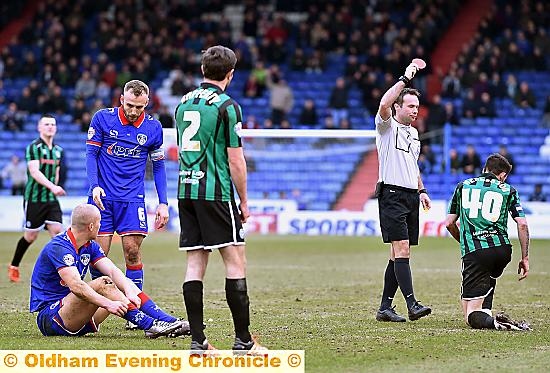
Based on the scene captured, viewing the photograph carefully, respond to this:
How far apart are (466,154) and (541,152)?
296cm

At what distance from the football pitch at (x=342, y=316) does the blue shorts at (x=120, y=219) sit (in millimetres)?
898

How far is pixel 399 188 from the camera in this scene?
10.3m

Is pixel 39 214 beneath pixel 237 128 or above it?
beneath

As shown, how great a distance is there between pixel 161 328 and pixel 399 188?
308 centimetres

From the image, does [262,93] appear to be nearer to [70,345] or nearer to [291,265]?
[291,265]

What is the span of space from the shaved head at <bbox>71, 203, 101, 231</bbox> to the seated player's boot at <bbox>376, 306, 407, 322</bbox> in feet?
10.4

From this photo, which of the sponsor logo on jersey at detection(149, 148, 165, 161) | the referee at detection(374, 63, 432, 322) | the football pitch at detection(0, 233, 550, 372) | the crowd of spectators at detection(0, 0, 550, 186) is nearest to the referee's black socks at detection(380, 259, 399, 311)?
the referee at detection(374, 63, 432, 322)

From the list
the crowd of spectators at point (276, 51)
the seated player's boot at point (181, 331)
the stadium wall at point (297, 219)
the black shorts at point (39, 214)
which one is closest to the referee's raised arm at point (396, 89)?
the seated player's boot at point (181, 331)

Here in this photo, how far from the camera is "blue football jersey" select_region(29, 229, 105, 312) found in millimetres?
8305

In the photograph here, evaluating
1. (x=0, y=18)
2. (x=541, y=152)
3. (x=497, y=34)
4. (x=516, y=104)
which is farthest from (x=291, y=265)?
(x=0, y=18)

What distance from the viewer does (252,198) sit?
25.3 metres

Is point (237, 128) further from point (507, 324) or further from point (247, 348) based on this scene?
point (507, 324)

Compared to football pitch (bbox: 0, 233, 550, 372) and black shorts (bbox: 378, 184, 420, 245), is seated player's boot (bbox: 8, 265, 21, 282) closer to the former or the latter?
football pitch (bbox: 0, 233, 550, 372)

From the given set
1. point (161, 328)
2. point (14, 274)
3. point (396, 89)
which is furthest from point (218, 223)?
point (14, 274)
